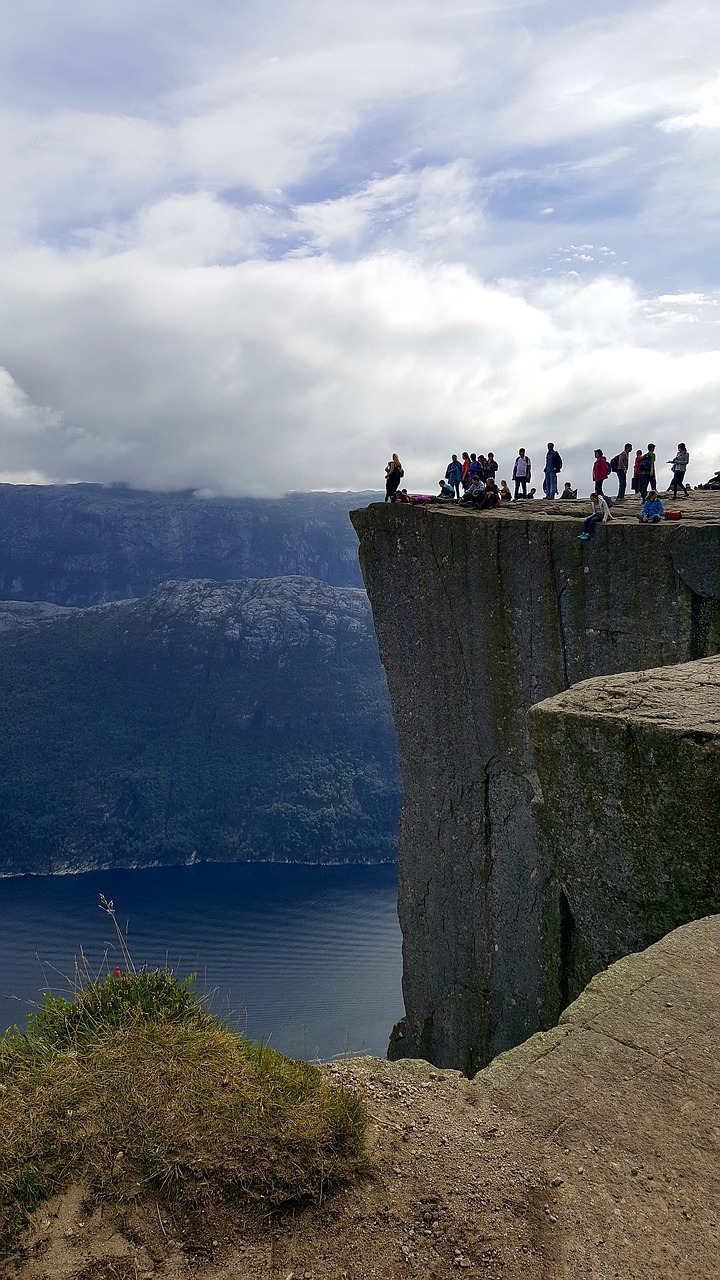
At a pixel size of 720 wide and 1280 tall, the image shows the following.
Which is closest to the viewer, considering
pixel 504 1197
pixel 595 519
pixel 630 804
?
pixel 504 1197

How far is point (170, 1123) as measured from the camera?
4.60m

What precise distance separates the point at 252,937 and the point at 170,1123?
10052cm

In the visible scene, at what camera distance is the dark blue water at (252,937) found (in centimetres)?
6919

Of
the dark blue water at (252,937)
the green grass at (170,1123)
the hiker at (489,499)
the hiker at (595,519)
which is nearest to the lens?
the green grass at (170,1123)

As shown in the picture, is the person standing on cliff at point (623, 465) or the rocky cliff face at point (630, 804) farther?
the person standing on cliff at point (623, 465)

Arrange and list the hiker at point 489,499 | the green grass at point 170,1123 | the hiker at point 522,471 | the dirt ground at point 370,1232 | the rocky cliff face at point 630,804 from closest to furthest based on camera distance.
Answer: the dirt ground at point 370,1232 → the green grass at point 170,1123 → the rocky cliff face at point 630,804 → the hiker at point 489,499 → the hiker at point 522,471

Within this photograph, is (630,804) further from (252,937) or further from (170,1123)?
(252,937)

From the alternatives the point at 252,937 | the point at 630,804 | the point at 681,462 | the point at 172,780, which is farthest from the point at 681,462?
the point at 172,780

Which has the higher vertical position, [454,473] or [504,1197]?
[454,473]

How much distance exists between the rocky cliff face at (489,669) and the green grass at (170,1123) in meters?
8.88

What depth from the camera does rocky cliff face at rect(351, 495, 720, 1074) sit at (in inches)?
552

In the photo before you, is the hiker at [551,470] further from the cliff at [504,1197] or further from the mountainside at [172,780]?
the mountainside at [172,780]

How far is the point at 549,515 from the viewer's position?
54.4 feet

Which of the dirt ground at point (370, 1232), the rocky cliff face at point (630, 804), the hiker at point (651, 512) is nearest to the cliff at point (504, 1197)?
the dirt ground at point (370, 1232)
